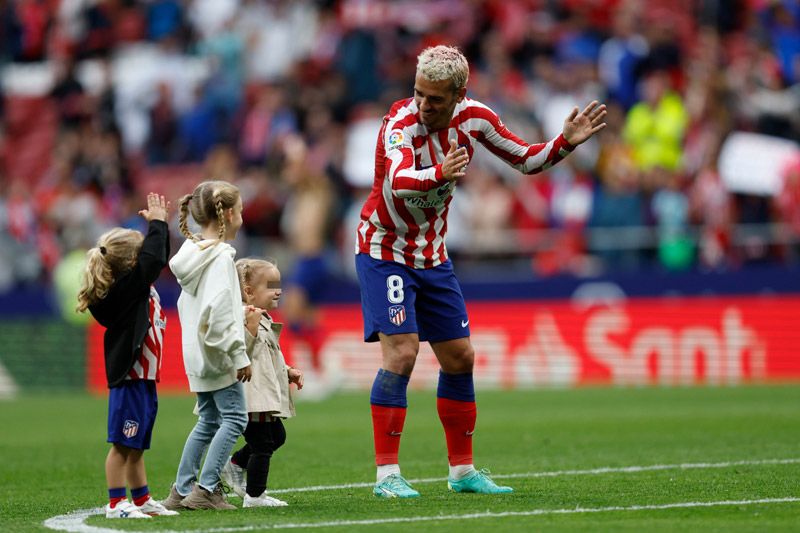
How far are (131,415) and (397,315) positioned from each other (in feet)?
5.43

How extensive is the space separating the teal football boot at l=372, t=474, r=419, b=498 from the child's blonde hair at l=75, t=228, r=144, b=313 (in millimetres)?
1834

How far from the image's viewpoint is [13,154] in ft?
87.5

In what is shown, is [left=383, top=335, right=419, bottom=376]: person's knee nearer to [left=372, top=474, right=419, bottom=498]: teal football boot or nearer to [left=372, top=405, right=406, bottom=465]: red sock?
[left=372, top=405, right=406, bottom=465]: red sock

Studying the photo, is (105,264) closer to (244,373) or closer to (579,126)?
(244,373)

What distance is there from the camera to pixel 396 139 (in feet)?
24.9

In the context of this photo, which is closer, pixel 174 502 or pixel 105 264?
pixel 105 264

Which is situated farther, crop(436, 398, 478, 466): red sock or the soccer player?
crop(436, 398, 478, 466): red sock

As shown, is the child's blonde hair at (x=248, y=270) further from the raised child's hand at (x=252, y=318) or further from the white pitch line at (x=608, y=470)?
the white pitch line at (x=608, y=470)

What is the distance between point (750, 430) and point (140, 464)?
5.98 meters

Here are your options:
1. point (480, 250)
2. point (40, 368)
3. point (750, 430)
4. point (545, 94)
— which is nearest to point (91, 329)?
point (40, 368)

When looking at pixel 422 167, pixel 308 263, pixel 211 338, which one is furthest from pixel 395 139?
pixel 308 263

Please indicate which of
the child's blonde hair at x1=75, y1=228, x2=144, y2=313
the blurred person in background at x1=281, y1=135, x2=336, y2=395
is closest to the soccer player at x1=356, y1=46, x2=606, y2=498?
the child's blonde hair at x1=75, y1=228, x2=144, y2=313

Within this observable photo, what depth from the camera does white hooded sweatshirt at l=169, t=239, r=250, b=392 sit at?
6.82m

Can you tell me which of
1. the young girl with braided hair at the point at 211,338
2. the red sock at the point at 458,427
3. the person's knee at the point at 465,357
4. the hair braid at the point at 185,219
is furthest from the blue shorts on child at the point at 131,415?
the person's knee at the point at 465,357
